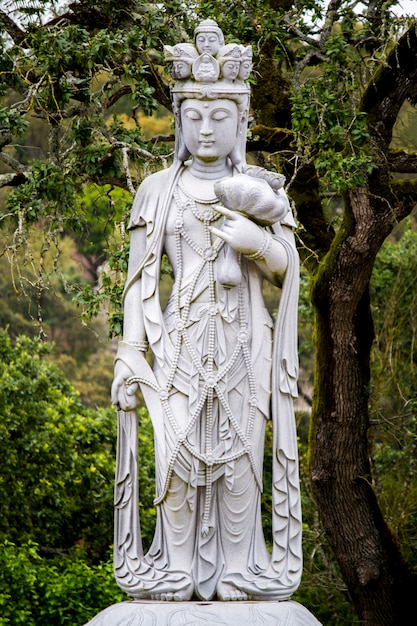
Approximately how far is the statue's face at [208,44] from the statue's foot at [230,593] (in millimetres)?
2926

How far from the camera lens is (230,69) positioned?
304 inches

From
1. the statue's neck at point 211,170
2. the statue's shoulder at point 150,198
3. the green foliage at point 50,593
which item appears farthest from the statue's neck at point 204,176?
the green foliage at point 50,593

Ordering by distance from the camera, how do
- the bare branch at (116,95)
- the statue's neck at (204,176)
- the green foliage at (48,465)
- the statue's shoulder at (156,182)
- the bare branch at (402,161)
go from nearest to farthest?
the statue's neck at (204,176) < the statue's shoulder at (156,182) < the bare branch at (116,95) < the bare branch at (402,161) < the green foliage at (48,465)

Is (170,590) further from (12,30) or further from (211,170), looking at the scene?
(12,30)

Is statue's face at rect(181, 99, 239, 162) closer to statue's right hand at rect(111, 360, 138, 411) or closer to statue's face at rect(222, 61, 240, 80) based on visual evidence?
statue's face at rect(222, 61, 240, 80)

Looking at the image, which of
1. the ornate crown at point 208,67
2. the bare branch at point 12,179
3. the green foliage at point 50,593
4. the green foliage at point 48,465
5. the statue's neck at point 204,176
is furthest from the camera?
the green foliage at point 48,465

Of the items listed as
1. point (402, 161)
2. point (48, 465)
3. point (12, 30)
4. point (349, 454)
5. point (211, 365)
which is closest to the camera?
point (211, 365)

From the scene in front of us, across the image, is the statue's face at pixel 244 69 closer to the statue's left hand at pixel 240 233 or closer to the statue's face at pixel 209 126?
the statue's face at pixel 209 126

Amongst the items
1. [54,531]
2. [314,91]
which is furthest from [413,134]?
[54,531]

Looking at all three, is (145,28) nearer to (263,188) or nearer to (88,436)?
(263,188)

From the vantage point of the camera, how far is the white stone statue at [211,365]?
7496 millimetres

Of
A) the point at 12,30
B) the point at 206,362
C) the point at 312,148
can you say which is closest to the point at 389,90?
the point at 312,148

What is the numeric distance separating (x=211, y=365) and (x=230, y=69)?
1652 millimetres

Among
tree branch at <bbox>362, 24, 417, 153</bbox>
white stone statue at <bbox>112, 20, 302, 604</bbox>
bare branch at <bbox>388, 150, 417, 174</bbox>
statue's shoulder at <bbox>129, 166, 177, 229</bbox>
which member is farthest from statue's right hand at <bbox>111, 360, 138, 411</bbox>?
bare branch at <bbox>388, 150, 417, 174</bbox>
